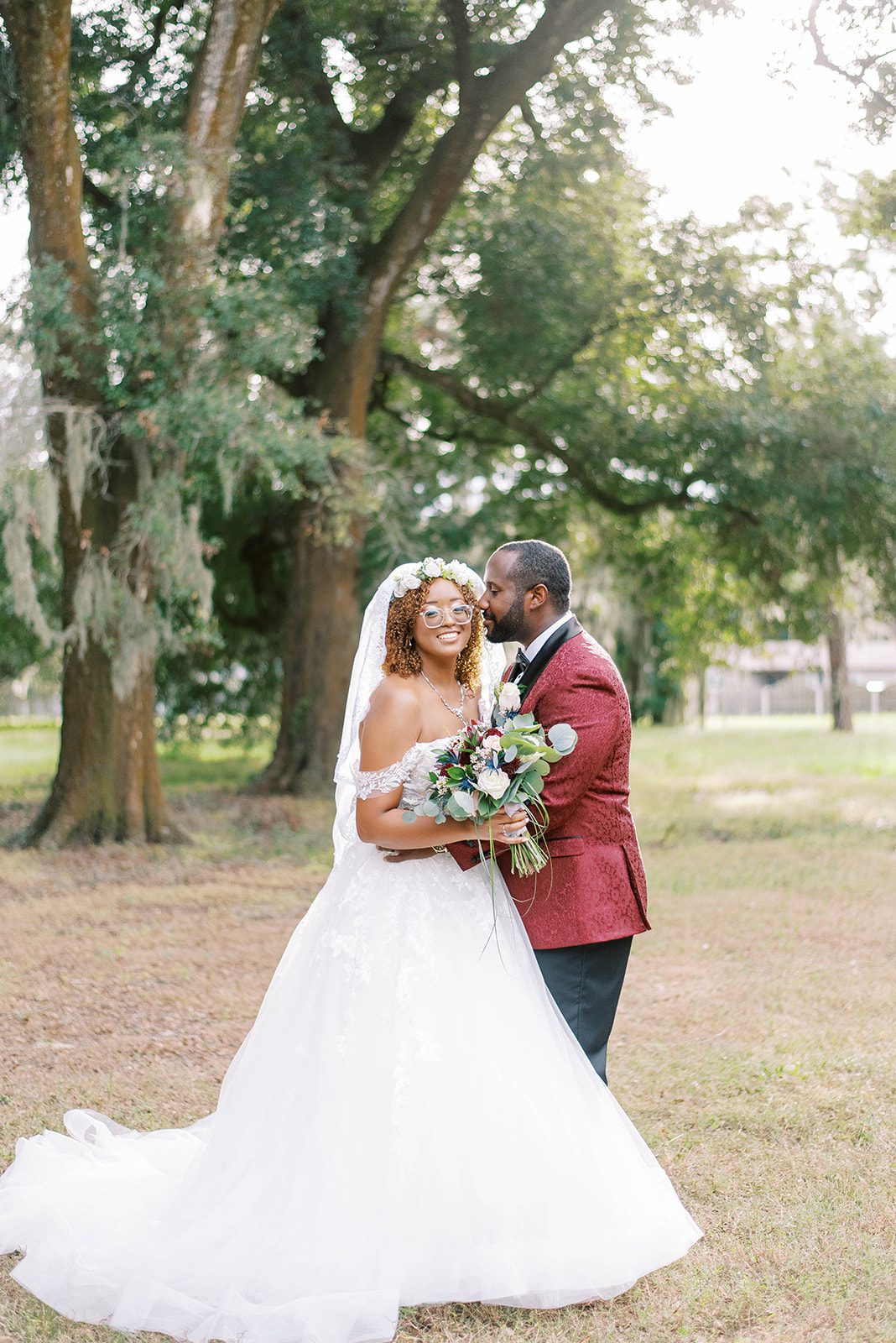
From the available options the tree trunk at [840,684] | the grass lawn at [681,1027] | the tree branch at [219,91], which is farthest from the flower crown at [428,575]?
the tree trunk at [840,684]

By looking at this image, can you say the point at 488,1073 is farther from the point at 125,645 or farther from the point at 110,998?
the point at 125,645

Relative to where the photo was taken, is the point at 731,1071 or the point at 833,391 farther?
the point at 833,391

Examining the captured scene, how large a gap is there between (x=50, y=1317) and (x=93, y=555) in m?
7.73

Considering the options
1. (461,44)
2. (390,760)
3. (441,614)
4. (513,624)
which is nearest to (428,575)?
(441,614)

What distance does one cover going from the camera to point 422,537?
47.5 ft

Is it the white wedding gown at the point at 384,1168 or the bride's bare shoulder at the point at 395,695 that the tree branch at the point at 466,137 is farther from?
the white wedding gown at the point at 384,1168

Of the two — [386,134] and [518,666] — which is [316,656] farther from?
[518,666]

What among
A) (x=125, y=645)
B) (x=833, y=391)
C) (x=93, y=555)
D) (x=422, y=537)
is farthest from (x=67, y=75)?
(x=833, y=391)

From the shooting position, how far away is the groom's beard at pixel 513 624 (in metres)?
3.32

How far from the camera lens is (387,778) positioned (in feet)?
10.7

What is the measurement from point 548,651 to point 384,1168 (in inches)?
54.1

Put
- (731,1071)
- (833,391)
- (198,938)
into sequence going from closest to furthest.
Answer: (731,1071)
(198,938)
(833,391)

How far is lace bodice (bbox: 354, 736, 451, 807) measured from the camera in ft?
10.7

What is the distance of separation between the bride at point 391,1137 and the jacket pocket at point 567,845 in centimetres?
23
